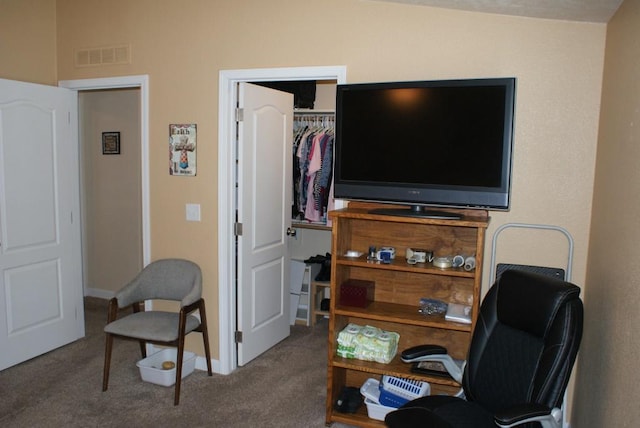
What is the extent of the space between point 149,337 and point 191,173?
3.81 feet

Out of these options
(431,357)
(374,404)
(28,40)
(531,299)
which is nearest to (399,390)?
(374,404)

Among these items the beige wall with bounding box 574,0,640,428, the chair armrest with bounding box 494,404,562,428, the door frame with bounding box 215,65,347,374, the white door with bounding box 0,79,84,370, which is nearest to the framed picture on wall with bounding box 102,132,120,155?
the white door with bounding box 0,79,84,370

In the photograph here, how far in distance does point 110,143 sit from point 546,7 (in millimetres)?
4192

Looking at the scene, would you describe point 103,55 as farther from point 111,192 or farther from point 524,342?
point 524,342

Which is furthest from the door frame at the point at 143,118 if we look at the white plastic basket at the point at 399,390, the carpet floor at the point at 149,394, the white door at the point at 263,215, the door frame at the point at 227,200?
the white plastic basket at the point at 399,390

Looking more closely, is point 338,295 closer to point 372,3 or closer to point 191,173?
point 191,173

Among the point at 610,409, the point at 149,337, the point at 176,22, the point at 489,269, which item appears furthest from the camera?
the point at 176,22

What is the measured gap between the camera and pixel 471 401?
2.22 meters

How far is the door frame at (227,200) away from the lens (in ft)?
10.7

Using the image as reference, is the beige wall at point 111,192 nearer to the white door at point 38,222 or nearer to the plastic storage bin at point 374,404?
the white door at point 38,222

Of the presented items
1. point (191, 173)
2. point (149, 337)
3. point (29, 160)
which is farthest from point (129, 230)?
point (149, 337)

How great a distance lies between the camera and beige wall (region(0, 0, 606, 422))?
2588mm

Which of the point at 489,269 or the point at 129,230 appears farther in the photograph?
the point at 129,230

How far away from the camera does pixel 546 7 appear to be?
2346 millimetres
